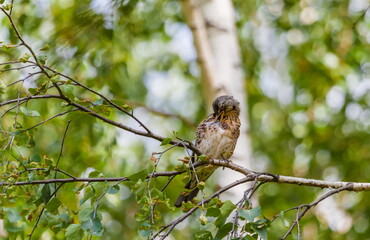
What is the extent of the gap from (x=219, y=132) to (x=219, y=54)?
29.9 inches

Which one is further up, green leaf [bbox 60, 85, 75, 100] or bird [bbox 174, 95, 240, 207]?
bird [bbox 174, 95, 240, 207]

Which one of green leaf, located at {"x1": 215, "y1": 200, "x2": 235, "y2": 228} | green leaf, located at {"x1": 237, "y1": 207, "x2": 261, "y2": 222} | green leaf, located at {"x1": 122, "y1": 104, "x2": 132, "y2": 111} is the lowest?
green leaf, located at {"x1": 237, "y1": 207, "x2": 261, "y2": 222}

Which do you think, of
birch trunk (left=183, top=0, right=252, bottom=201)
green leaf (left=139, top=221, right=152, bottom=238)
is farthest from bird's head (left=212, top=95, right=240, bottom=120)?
green leaf (left=139, top=221, right=152, bottom=238)

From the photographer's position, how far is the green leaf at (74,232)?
7.97 ft

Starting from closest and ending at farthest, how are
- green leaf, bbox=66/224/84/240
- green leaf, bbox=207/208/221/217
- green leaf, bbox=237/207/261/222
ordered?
green leaf, bbox=237/207/261/222 < green leaf, bbox=207/208/221/217 < green leaf, bbox=66/224/84/240

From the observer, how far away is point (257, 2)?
23.1 feet

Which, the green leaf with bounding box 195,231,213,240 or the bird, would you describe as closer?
the green leaf with bounding box 195,231,213,240

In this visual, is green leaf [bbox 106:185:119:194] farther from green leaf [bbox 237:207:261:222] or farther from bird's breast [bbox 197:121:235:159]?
bird's breast [bbox 197:121:235:159]

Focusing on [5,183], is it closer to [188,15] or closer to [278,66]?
[188,15]

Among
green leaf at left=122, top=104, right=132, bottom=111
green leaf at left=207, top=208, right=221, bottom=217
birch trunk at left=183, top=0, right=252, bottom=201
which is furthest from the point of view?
A: birch trunk at left=183, top=0, right=252, bottom=201

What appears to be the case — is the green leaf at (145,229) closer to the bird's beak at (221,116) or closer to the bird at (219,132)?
the bird at (219,132)

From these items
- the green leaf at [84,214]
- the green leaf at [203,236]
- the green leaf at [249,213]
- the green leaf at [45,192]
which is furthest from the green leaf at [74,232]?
the green leaf at [249,213]

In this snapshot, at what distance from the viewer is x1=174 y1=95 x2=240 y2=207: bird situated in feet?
12.8

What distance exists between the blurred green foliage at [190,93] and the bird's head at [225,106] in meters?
0.66
